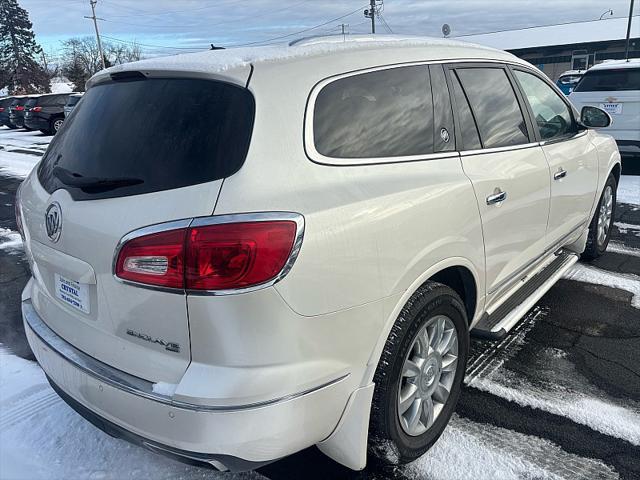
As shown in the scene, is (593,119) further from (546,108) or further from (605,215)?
(605,215)

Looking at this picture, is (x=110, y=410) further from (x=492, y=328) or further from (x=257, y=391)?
(x=492, y=328)

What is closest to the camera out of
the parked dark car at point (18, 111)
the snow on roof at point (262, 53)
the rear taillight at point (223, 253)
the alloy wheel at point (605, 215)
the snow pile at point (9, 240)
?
the rear taillight at point (223, 253)

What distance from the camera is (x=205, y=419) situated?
1.72m

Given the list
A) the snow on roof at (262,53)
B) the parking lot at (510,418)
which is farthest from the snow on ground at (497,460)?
the snow on roof at (262,53)

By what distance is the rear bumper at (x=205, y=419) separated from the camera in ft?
5.71

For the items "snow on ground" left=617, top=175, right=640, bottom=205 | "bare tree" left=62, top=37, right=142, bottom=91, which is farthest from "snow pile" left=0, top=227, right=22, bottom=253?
"bare tree" left=62, top=37, right=142, bottom=91

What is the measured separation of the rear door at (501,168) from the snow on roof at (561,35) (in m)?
44.3

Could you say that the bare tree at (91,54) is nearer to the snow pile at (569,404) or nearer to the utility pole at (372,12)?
the utility pole at (372,12)

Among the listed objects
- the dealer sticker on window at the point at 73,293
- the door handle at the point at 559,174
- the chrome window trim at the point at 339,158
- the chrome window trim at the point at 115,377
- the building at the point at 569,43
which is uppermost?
the building at the point at 569,43

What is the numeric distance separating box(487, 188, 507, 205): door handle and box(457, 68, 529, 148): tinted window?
27 centimetres

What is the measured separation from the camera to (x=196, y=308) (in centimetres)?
171

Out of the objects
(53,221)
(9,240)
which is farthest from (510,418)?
(9,240)

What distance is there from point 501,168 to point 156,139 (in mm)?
1762

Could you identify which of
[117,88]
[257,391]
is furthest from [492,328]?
[117,88]
